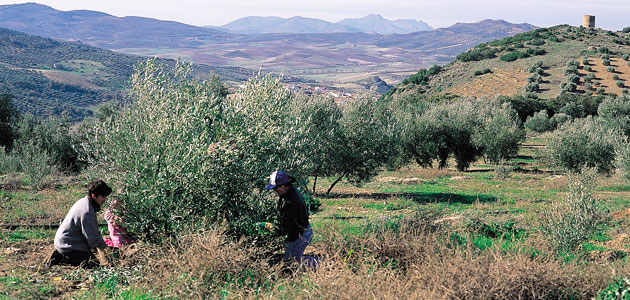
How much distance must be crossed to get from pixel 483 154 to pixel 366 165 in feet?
63.8

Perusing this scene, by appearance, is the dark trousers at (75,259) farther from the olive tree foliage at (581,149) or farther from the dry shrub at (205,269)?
the olive tree foliage at (581,149)

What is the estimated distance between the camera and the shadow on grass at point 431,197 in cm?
2115

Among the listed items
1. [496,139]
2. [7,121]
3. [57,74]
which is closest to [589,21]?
[496,139]

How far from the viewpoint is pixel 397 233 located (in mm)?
9406

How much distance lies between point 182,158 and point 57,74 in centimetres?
13001

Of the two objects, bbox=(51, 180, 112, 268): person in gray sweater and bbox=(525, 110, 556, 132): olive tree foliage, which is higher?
bbox=(51, 180, 112, 268): person in gray sweater

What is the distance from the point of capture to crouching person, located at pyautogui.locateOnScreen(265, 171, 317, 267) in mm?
8633

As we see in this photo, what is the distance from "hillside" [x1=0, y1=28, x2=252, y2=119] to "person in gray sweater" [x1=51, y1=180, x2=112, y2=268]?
81.8 m

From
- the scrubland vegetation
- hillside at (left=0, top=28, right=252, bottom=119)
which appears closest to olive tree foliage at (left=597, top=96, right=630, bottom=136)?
the scrubland vegetation

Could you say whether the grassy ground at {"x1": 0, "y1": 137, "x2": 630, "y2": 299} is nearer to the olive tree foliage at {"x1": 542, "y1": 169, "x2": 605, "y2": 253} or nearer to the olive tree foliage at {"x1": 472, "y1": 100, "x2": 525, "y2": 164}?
the olive tree foliage at {"x1": 542, "y1": 169, "x2": 605, "y2": 253}

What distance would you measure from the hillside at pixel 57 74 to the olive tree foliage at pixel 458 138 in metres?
66.4

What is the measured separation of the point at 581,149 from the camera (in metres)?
29.9

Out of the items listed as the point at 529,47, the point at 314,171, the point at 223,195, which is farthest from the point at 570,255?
the point at 529,47

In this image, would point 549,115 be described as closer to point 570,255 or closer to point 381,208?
point 381,208
